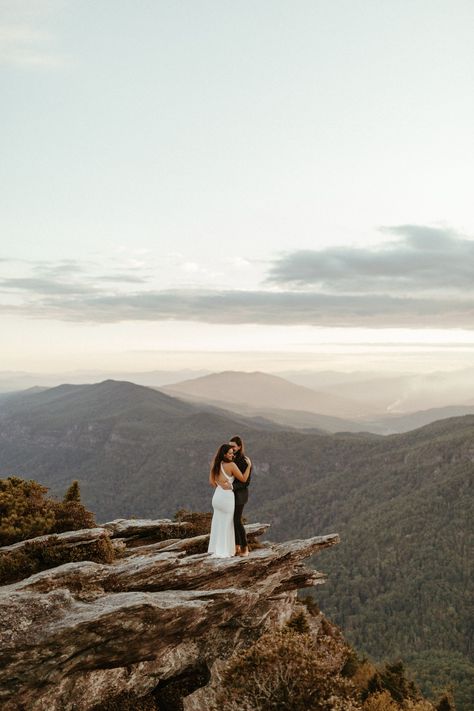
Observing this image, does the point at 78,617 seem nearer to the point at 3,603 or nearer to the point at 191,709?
the point at 3,603

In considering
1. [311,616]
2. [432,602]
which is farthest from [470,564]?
[311,616]

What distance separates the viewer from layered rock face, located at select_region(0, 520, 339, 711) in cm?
1791

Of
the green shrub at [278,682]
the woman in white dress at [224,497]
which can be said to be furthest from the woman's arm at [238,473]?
the green shrub at [278,682]

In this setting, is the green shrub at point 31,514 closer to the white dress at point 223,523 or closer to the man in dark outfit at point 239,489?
the white dress at point 223,523

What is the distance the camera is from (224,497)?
2305cm

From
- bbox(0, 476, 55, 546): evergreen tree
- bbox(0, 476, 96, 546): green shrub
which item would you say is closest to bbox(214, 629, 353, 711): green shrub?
bbox(0, 476, 96, 546): green shrub

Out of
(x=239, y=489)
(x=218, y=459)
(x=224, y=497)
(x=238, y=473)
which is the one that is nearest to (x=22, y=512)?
(x=224, y=497)

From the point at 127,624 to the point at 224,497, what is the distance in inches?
259

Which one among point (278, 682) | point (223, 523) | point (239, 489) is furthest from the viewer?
point (223, 523)

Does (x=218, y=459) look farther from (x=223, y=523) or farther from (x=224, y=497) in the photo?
(x=223, y=523)

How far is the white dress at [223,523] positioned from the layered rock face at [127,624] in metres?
0.49

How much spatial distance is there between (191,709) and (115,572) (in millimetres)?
6176

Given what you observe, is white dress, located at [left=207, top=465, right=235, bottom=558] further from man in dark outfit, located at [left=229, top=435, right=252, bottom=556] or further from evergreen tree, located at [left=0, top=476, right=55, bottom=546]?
evergreen tree, located at [left=0, top=476, right=55, bottom=546]

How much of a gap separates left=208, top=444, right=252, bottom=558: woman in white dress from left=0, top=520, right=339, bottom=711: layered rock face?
724 millimetres
